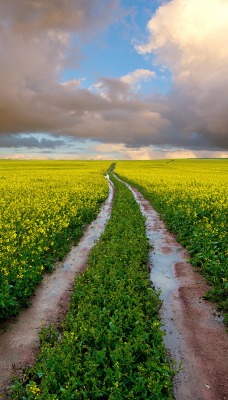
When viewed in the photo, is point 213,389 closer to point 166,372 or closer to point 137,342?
point 166,372

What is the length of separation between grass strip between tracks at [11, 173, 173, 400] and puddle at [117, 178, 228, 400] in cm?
51

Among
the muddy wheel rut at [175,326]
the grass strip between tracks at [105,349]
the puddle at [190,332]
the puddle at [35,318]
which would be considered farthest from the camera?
the puddle at [35,318]

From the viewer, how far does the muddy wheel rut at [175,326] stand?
6004mm

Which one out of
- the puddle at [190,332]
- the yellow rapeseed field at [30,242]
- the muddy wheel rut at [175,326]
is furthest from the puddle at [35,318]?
the puddle at [190,332]

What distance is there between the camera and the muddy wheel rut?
19.7 feet

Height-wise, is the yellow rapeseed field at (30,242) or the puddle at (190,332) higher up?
the yellow rapeseed field at (30,242)

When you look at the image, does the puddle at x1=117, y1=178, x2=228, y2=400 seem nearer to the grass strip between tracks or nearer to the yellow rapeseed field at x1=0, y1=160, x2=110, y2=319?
the grass strip between tracks

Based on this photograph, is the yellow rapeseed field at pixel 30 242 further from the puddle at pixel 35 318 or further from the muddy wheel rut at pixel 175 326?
the muddy wheel rut at pixel 175 326

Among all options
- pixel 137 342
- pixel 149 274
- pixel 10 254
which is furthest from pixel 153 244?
pixel 137 342

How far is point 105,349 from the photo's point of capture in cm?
598

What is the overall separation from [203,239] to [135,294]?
20.1 feet

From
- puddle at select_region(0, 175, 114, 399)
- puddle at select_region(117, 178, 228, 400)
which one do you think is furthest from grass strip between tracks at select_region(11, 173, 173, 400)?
puddle at select_region(117, 178, 228, 400)

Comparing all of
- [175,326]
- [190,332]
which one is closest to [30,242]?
[175,326]

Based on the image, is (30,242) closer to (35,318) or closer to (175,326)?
(35,318)
